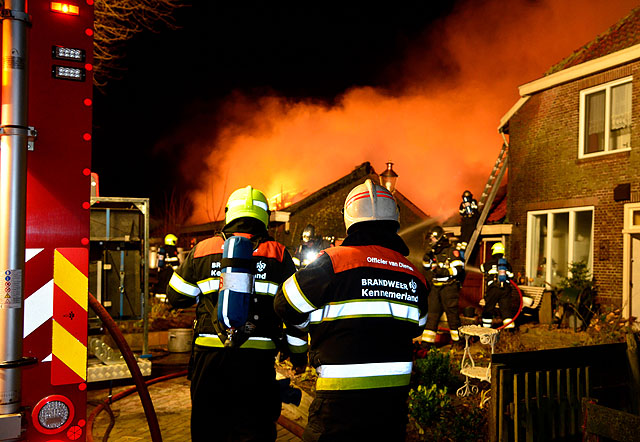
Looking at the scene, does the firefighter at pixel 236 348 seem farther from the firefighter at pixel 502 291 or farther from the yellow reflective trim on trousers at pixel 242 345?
the firefighter at pixel 502 291

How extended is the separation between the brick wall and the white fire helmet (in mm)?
10042

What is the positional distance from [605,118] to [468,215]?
3.84 m

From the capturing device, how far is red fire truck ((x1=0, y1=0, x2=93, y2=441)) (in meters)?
2.07

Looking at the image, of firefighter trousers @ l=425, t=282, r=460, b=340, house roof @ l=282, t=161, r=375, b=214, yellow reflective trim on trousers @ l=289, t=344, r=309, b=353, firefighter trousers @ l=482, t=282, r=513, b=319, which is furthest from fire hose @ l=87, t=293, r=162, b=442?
house roof @ l=282, t=161, r=375, b=214

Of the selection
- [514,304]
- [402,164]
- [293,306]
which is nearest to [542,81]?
[514,304]

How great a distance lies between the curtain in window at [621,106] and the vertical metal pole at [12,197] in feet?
40.6

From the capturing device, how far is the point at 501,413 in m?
3.92

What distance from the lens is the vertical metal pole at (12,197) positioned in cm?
201

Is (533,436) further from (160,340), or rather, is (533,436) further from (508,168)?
(508,168)

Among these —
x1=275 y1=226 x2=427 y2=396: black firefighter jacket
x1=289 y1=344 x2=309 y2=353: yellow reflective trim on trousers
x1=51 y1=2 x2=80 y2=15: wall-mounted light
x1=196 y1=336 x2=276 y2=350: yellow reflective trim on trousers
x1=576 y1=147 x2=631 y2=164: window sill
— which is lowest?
x1=196 y1=336 x2=276 y2=350: yellow reflective trim on trousers

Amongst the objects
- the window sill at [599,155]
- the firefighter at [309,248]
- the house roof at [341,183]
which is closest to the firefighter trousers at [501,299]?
the firefighter at [309,248]

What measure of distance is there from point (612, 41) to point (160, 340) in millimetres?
11735

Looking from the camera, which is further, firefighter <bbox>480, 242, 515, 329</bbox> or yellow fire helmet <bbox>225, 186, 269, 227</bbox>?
firefighter <bbox>480, 242, 515, 329</bbox>

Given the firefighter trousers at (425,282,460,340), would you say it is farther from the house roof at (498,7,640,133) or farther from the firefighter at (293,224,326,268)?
the house roof at (498,7,640,133)
